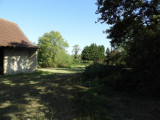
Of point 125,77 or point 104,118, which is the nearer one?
point 104,118

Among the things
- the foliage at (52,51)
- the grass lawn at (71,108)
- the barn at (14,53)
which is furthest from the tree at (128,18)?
the foliage at (52,51)

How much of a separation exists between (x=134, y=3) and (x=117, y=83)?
467cm

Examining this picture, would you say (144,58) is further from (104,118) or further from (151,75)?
(104,118)

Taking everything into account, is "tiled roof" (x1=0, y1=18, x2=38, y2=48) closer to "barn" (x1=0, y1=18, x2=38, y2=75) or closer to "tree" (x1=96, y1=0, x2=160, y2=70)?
"barn" (x1=0, y1=18, x2=38, y2=75)

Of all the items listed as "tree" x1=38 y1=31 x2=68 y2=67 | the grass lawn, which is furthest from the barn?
the grass lawn

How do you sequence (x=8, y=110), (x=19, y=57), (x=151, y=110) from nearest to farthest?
(x=8, y=110) → (x=151, y=110) → (x=19, y=57)

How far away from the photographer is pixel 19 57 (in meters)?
11.9

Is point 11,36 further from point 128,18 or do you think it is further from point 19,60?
point 128,18

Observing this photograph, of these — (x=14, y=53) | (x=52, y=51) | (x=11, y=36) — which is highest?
(x=11, y=36)

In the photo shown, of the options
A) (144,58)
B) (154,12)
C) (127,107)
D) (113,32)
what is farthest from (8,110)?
(154,12)

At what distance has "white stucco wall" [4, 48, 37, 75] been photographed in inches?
437

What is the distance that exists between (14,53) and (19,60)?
0.80m

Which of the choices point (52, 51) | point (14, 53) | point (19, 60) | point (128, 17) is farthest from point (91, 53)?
point (128, 17)

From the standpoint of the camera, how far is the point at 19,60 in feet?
39.1
